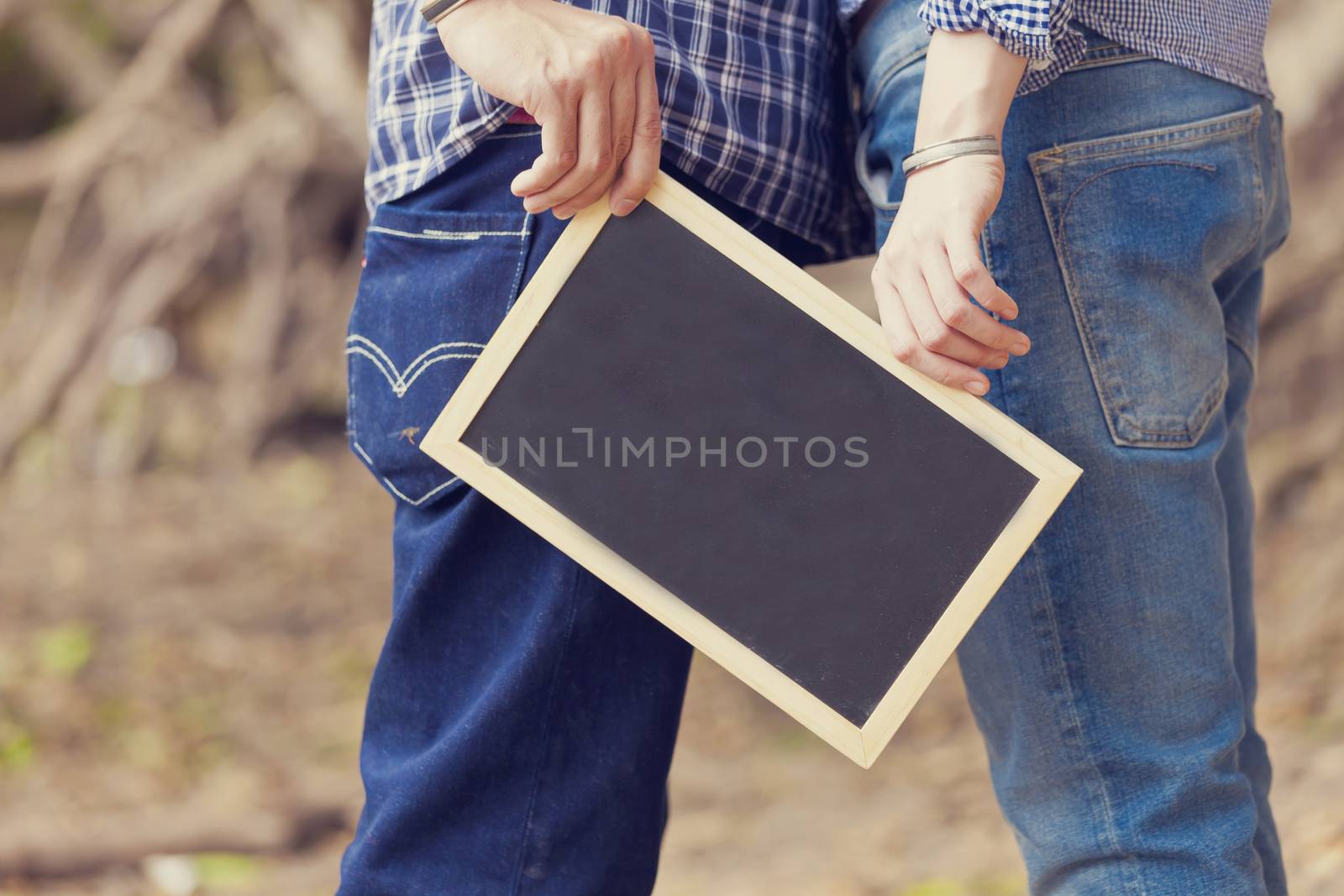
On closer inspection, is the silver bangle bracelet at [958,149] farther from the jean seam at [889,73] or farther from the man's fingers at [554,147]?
the man's fingers at [554,147]

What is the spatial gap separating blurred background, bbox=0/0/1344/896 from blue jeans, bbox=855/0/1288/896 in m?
1.00

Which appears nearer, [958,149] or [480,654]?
[958,149]

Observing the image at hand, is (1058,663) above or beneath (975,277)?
beneath

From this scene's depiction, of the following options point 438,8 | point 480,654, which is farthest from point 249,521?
point 438,8

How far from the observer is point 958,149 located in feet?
2.91

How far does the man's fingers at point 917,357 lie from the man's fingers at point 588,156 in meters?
0.22

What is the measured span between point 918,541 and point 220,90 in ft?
16.1

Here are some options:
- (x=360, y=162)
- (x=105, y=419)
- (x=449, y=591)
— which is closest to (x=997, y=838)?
(x=449, y=591)

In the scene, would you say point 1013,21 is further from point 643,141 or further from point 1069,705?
point 1069,705

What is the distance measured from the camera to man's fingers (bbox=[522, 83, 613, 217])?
0.88 m

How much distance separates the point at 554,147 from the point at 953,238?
0.29 meters

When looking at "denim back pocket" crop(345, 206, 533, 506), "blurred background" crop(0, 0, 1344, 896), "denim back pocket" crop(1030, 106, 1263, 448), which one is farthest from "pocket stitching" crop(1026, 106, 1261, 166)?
"blurred background" crop(0, 0, 1344, 896)

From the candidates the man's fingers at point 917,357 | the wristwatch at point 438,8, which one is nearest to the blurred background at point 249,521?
the man's fingers at point 917,357

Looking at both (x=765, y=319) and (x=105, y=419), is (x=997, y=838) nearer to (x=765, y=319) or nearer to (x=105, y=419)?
(x=765, y=319)
